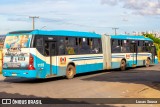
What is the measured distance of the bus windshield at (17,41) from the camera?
18.5m

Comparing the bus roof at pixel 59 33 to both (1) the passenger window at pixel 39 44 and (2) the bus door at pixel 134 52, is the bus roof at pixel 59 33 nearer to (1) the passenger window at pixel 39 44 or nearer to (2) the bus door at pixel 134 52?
(1) the passenger window at pixel 39 44

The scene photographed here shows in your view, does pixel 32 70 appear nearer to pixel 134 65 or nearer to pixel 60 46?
pixel 60 46

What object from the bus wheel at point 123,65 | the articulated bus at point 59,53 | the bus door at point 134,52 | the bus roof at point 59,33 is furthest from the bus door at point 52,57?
the bus door at point 134,52

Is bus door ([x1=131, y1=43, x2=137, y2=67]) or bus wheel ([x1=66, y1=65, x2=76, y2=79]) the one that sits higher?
bus door ([x1=131, y1=43, x2=137, y2=67])

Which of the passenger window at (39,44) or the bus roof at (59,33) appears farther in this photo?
the bus roof at (59,33)

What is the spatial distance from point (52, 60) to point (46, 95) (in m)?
5.74

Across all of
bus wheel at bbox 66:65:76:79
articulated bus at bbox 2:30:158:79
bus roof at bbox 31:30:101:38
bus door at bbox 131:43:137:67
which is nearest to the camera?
articulated bus at bbox 2:30:158:79

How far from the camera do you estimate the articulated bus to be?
1841cm

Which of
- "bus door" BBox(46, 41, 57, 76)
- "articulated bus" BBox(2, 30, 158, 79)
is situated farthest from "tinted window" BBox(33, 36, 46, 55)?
"bus door" BBox(46, 41, 57, 76)

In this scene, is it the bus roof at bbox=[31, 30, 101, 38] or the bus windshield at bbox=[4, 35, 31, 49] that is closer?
the bus windshield at bbox=[4, 35, 31, 49]

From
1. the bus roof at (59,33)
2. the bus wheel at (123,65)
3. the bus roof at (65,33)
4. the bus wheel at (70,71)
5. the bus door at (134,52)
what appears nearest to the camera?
the bus roof at (59,33)

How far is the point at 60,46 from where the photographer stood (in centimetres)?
2044

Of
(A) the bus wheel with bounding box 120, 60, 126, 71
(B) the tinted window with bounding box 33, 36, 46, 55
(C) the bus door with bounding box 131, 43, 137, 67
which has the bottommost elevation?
(A) the bus wheel with bounding box 120, 60, 126, 71

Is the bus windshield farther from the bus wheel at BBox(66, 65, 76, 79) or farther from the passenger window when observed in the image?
the bus wheel at BBox(66, 65, 76, 79)
